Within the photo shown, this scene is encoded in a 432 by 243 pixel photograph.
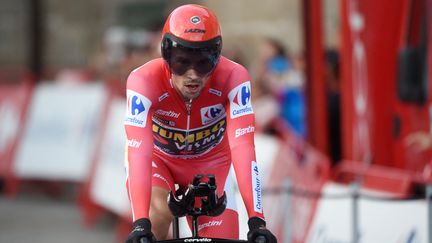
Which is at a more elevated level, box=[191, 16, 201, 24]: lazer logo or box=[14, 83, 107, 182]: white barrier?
box=[191, 16, 201, 24]: lazer logo

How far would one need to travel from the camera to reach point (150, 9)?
71.4 ft

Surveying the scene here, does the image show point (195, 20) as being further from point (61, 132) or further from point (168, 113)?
point (61, 132)

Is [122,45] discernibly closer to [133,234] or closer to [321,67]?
[321,67]

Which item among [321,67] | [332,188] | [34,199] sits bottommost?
[34,199]

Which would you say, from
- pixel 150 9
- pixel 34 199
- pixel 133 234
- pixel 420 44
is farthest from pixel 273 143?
pixel 150 9

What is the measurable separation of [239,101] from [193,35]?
21.5 inches

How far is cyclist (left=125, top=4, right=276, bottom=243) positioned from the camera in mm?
5008

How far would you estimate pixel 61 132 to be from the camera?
13.5 metres

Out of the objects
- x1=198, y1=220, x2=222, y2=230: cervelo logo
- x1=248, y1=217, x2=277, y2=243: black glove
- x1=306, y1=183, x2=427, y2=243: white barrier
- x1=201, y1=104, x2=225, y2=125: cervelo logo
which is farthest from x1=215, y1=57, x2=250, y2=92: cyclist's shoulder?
x1=306, y1=183, x2=427, y2=243: white barrier

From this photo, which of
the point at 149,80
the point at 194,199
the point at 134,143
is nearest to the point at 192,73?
the point at 149,80

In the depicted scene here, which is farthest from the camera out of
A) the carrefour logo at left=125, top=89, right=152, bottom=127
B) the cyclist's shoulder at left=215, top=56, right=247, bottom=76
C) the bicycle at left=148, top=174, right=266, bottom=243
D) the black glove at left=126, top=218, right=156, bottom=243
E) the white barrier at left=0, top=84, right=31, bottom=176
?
the white barrier at left=0, top=84, right=31, bottom=176

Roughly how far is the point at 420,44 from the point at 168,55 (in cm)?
403

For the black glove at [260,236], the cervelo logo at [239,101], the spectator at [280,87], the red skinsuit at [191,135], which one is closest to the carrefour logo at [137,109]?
the red skinsuit at [191,135]

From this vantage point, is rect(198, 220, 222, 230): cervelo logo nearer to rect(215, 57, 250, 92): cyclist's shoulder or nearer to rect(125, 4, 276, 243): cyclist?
rect(125, 4, 276, 243): cyclist
